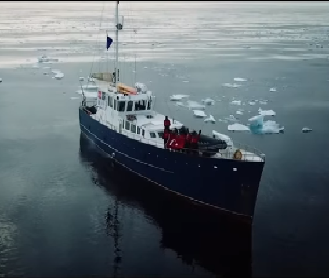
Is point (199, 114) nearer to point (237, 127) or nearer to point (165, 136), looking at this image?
point (237, 127)

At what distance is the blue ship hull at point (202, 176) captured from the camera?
23.6 metres

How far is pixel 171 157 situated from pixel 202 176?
A: 2109mm

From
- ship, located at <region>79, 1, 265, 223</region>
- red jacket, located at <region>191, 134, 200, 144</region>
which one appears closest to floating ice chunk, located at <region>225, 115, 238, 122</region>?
ship, located at <region>79, 1, 265, 223</region>

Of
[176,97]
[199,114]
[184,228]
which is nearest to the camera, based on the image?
[184,228]

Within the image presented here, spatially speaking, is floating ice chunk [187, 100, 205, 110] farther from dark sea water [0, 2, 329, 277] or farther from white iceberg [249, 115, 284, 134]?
white iceberg [249, 115, 284, 134]

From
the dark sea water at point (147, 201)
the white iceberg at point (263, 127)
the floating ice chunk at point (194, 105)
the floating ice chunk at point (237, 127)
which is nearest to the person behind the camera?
the dark sea water at point (147, 201)

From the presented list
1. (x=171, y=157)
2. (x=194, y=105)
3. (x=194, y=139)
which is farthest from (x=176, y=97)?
(x=194, y=139)

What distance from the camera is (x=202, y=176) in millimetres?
24781

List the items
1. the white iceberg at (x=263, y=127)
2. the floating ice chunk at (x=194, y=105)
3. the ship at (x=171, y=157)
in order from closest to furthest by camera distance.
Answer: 1. the ship at (x=171, y=157)
2. the white iceberg at (x=263, y=127)
3. the floating ice chunk at (x=194, y=105)

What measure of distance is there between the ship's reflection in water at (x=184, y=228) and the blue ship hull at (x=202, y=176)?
581 mm

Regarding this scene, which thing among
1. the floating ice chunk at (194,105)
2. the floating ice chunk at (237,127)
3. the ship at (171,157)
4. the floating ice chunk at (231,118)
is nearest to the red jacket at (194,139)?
the ship at (171,157)

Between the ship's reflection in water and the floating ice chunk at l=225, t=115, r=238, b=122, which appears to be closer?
the ship's reflection in water

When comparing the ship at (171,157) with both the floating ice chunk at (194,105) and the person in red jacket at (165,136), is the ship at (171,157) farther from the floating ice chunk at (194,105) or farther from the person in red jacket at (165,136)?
the floating ice chunk at (194,105)

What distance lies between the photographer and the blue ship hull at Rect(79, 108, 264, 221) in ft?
77.4
